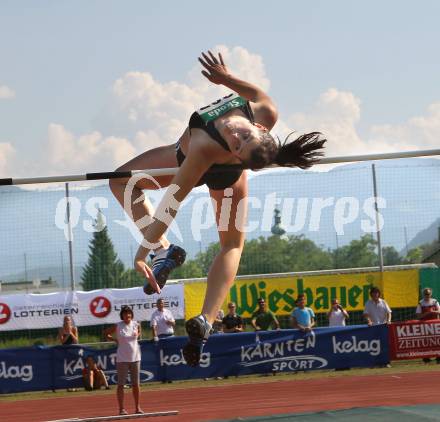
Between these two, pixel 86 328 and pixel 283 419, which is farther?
pixel 86 328

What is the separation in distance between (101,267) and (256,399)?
6.44 m

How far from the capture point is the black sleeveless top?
4.76m

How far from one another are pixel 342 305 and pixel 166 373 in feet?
12.3

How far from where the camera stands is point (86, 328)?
18.2 meters

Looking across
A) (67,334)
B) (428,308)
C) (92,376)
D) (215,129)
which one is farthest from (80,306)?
(215,129)

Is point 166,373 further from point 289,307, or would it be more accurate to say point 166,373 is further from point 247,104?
point 247,104

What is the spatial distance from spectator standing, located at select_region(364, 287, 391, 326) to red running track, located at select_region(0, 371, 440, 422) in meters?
1.00

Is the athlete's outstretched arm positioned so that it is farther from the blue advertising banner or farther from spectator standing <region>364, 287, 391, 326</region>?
spectator standing <region>364, 287, 391, 326</region>

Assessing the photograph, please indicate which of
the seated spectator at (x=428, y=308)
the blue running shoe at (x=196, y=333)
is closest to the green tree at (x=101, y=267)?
the seated spectator at (x=428, y=308)

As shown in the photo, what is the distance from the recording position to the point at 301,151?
529 cm

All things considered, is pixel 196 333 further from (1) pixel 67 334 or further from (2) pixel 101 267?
(2) pixel 101 267

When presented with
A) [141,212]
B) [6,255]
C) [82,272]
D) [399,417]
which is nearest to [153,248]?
[141,212]

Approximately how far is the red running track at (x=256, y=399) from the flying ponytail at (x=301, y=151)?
287 inches

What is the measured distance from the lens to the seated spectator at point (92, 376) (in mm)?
15383
